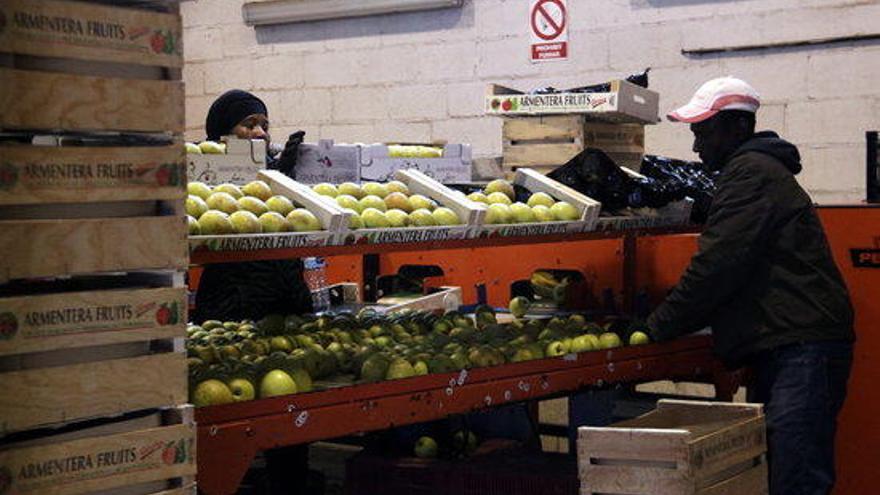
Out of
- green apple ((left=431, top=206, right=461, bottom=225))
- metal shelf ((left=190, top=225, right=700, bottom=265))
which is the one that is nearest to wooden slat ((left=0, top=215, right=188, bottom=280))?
metal shelf ((left=190, top=225, right=700, bottom=265))

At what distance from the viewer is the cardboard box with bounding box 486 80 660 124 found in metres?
5.65

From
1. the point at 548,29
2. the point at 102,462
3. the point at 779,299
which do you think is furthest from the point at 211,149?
the point at 548,29

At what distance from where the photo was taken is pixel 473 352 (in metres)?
4.56

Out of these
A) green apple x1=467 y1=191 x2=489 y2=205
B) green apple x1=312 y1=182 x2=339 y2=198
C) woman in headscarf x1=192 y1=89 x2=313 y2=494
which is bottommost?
woman in headscarf x1=192 y1=89 x2=313 y2=494

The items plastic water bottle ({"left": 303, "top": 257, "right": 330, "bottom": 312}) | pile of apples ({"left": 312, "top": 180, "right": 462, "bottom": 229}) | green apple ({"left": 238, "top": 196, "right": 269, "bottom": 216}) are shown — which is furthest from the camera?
plastic water bottle ({"left": 303, "top": 257, "right": 330, "bottom": 312})

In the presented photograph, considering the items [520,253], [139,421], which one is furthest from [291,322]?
[139,421]

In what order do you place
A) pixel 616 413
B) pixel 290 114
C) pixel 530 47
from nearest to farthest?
1. pixel 616 413
2. pixel 530 47
3. pixel 290 114

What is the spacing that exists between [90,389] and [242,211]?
1.08 metres

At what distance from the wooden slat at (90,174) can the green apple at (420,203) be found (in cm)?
149

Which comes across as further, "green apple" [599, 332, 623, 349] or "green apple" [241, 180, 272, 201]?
"green apple" [599, 332, 623, 349]

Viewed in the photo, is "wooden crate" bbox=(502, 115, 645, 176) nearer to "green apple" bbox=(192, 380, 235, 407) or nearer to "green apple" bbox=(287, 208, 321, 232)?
"green apple" bbox=(287, 208, 321, 232)

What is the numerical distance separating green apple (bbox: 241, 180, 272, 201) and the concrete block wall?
3.60m

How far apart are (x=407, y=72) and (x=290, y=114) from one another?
3.22ft

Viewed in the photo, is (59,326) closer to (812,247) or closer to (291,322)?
(291,322)
